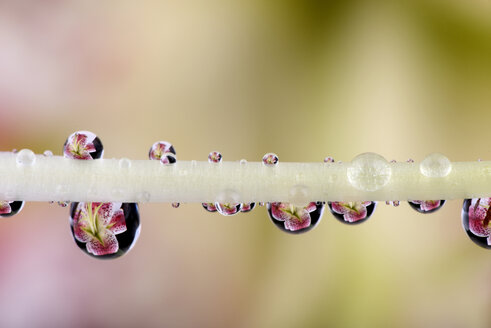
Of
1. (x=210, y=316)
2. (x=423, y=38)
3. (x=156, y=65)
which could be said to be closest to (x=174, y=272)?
(x=210, y=316)

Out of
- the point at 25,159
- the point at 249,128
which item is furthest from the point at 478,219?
the point at 249,128

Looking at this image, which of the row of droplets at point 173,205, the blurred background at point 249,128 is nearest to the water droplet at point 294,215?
the row of droplets at point 173,205

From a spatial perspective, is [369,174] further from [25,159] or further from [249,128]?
[249,128]

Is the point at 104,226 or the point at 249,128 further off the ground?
the point at 249,128

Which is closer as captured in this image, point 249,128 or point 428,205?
point 428,205

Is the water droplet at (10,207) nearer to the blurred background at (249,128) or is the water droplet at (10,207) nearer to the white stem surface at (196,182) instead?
the white stem surface at (196,182)

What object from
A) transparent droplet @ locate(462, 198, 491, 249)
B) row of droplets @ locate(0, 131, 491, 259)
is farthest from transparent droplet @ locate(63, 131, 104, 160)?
transparent droplet @ locate(462, 198, 491, 249)
